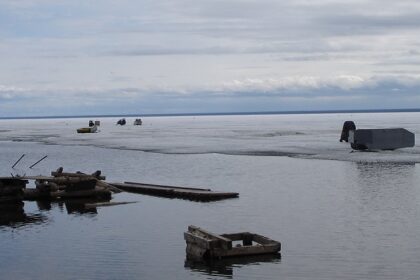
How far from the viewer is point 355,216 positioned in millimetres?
26047

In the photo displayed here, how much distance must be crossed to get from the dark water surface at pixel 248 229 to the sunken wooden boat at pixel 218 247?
0.31m

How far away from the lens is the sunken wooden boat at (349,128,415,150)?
6166 cm

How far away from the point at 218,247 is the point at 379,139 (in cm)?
4561

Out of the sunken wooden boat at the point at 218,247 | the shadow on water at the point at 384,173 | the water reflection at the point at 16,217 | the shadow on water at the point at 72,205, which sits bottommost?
the water reflection at the point at 16,217

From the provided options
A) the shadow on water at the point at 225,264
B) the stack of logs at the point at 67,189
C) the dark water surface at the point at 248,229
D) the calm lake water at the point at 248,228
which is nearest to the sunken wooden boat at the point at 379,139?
the calm lake water at the point at 248,228

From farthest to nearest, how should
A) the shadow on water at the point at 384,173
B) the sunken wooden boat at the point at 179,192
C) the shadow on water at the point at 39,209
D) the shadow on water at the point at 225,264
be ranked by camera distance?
the shadow on water at the point at 384,173, the sunken wooden boat at the point at 179,192, the shadow on water at the point at 39,209, the shadow on water at the point at 225,264

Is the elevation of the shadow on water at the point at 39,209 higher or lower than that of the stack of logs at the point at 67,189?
lower

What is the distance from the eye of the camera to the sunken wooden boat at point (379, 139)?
61.7 m

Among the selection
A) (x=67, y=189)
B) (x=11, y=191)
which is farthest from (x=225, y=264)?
(x=67, y=189)

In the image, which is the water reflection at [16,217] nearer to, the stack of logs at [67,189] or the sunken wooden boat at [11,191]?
the sunken wooden boat at [11,191]

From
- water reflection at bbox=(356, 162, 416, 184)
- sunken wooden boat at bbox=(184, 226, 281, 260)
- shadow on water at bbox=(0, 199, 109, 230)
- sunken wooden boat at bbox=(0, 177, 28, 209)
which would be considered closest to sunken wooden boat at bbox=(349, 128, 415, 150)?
water reflection at bbox=(356, 162, 416, 184)

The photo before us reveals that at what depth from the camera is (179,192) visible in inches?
1329

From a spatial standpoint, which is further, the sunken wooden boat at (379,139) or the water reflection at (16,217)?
the sunken wooden boat at (379,139)

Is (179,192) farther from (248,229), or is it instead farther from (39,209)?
(248,229)
